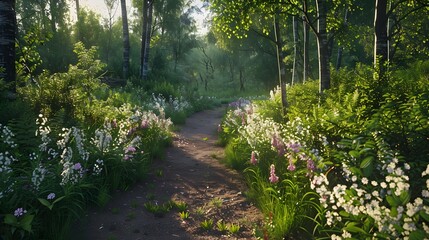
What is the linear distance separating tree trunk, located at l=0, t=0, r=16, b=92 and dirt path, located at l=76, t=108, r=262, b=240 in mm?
4130

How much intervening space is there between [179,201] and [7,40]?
18.6 feet

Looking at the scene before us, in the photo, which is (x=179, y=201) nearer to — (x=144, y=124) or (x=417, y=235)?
(x=144, y=124)

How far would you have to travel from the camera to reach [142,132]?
9703 mm

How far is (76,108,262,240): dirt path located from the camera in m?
5.16

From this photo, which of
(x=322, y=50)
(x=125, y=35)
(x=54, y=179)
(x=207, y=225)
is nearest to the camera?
(x=54, y=179)

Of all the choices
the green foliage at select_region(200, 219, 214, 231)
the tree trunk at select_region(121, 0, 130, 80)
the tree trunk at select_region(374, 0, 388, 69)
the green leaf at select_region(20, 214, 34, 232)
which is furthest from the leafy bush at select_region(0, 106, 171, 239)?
the tree trunk at select_region(121, 0, 130, 80)

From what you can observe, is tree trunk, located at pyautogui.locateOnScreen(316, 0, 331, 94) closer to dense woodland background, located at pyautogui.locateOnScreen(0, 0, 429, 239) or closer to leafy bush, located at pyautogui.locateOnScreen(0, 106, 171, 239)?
dense woodland background, located at pyautogui.locateOnScreen(0, 0, 429, 239)

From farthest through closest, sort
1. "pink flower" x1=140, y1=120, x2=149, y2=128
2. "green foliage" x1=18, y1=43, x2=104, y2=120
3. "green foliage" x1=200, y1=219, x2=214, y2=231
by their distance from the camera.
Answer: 1. "pink flower" x1=140, y1=120, x2=149, y2=128
2. "green foliage" x1=18, y1=43, x2=104, y2=120
3. "green foliage" x1=200, y1=219, x2=214, y2=231

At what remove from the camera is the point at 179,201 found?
641 centimetres

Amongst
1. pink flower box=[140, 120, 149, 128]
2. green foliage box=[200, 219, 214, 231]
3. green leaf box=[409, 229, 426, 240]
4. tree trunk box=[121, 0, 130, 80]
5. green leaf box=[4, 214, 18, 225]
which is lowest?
green foliage box=[200, 219, 214, 231]

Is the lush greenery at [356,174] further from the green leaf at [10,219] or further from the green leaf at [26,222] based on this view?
the green leaf at [10,219]

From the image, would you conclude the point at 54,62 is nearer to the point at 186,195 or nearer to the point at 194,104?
the point at 194,104

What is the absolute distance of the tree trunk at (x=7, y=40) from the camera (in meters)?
7.67

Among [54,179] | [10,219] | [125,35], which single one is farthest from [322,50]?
[125,35]
